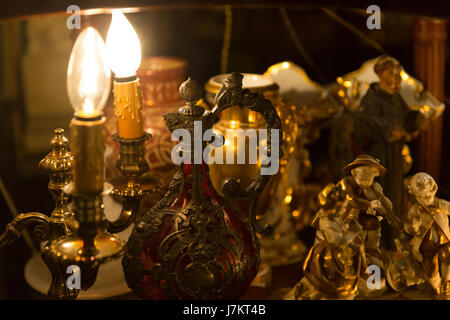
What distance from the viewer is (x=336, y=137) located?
1488 mm

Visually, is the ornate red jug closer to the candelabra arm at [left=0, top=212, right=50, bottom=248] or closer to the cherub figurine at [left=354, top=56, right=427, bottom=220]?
the candelabra arm at [left=0, top=212, right=50, bottom=248]

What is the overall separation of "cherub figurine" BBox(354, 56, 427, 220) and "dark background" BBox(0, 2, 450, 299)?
1.17ft

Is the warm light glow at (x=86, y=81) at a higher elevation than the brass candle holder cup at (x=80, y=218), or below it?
higher

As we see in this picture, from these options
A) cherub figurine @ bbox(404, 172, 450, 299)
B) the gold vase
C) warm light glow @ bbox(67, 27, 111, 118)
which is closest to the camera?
warm light glow @ bbox(67, 27, 111, 118)

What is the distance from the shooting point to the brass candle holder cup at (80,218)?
2.57 feet

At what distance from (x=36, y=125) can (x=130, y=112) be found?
2.59 feet

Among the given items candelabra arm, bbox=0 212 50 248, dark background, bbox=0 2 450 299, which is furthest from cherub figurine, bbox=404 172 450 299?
dark background, bbox=0 2 450 299

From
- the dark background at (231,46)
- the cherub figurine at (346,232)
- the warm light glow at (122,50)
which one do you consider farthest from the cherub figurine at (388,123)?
the warm light glow at (122,50)

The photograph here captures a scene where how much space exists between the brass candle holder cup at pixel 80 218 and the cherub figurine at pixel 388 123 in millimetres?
446

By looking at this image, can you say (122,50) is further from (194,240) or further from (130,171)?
(194,240)

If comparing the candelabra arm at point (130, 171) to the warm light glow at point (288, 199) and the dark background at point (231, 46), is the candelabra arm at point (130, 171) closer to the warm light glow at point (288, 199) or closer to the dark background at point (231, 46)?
the warm light glow at point (288, 199)

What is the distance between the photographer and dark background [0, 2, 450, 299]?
1624 mm

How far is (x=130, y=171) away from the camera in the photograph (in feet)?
3.07

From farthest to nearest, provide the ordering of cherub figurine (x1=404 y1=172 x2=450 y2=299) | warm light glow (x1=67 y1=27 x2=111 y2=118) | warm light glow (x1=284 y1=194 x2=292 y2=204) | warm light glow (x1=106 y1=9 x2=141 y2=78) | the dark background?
1. the dark background
2. warm light glow (x1=284 y1=194 x2=292 y2=204)
3. cherub figurine (x1=404 y1=172 x2=450 y2=299)
4. warm light glow (x1=106 y1=9 x2=141 y2=78)
5. warm light glow (x1=67 y1=27 x2=111 y2=118)
